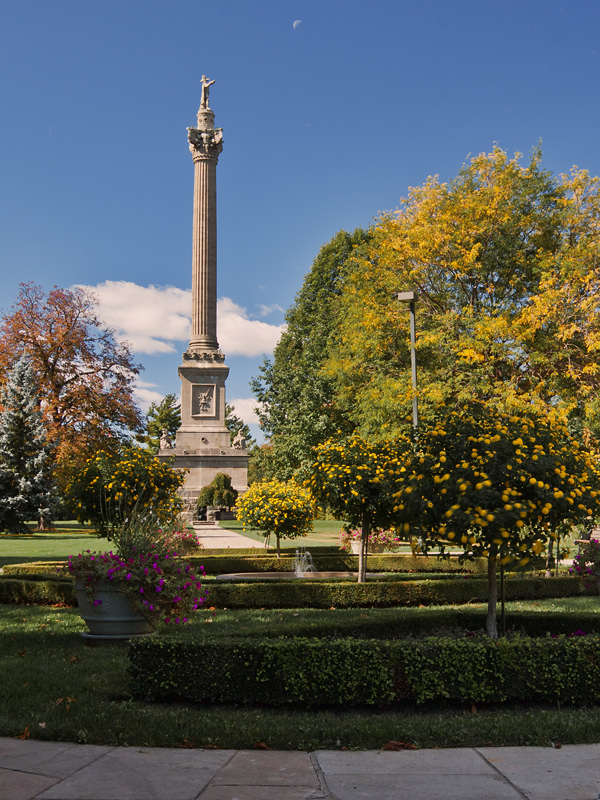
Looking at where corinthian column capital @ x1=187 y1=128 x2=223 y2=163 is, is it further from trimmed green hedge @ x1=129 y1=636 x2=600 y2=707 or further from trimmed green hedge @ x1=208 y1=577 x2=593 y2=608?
trimmed green hedge @ x1=129 y1=636 x2=600 y2=707

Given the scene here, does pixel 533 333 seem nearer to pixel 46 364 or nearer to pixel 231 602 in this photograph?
pixel 231 602

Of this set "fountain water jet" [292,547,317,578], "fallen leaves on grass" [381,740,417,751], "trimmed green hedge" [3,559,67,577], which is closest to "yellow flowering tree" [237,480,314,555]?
"fountain water jet" [292,547,317,578]

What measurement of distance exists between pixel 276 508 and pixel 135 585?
10.2 metres

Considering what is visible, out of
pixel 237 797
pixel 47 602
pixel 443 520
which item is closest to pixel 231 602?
pixel 47 602

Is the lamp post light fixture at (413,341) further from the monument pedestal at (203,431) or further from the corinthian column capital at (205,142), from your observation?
the corinthian column capital at (205,142)

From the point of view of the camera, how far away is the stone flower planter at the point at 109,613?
917cm

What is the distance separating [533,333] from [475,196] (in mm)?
6077

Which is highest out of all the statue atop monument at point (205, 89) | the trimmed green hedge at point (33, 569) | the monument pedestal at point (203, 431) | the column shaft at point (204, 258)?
the statue atop monument at point (205, 89)

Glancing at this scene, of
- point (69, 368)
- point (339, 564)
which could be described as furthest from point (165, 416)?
point (339, 564)

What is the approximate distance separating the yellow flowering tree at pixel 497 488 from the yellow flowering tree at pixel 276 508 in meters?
10.5

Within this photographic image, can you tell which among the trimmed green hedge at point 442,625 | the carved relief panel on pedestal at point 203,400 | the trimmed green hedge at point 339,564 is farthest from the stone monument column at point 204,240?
the trimmed green hedge at point 442,625

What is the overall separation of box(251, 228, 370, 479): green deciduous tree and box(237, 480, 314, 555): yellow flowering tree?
1354cm

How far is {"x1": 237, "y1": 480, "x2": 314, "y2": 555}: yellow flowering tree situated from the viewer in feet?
62.7

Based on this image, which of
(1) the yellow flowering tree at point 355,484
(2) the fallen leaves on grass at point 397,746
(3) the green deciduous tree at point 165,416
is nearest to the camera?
(2) the fallen leaves on grass at point 397,746
